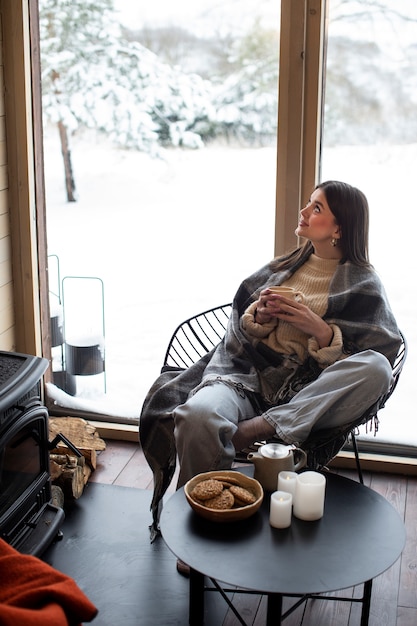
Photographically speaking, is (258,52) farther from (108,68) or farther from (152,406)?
(152,406)

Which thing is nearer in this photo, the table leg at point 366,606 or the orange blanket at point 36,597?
the orange blanket at point 36,597

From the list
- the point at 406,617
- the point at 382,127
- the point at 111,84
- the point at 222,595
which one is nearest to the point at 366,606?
the point at 406,617

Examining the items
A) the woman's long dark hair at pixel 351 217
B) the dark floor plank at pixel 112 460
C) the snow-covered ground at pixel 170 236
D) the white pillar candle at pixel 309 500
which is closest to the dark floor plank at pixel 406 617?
the white pillar candle at pixel 309 500

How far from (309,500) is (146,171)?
67.7 inches

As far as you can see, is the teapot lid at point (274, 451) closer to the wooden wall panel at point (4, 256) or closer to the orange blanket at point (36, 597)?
the orange blanket at point (36, 597)

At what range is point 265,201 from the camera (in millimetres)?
3238

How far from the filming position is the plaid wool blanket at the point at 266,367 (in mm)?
2688

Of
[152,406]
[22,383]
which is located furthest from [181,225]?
[22,383]

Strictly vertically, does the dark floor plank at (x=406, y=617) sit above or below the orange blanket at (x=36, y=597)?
below

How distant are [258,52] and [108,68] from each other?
0.62 m

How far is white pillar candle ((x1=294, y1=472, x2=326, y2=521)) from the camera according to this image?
2.11 metres

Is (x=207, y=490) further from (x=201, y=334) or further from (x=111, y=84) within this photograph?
(x=111, y=84)

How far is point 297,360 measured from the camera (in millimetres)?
2762

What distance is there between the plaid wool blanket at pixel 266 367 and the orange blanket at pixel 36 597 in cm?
103
